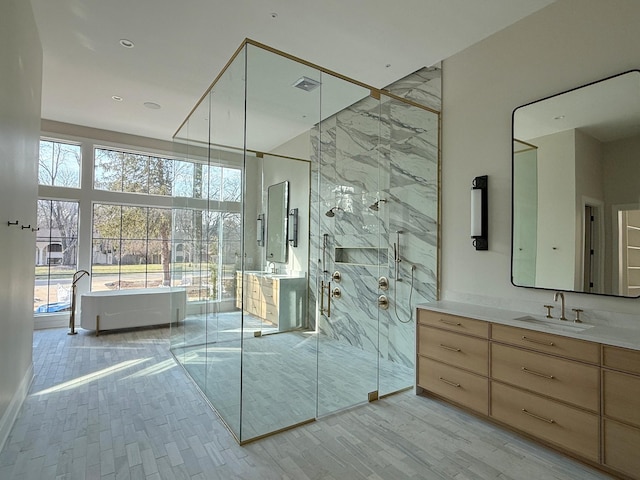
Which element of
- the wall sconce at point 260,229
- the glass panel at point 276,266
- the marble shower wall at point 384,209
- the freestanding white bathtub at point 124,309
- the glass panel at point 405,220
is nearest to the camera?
the glass panel at point 276,266

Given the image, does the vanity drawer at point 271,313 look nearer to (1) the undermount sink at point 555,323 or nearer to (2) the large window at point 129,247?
(1) the undermount sink at point 555,323

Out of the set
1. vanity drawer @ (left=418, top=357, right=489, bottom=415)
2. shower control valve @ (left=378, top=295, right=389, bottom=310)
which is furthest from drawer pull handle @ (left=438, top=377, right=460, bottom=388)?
shower control valve @ (left=378, top=295, right=389, bottom=310)

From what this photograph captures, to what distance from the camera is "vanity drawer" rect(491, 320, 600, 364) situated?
2.12 meters

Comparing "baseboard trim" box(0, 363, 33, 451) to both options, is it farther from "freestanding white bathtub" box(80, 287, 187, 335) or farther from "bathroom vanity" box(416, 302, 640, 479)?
"bathroom vanity" box(416, 302, 640, 479)

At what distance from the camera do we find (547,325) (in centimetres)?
254

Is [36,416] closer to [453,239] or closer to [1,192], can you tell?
[1,192]

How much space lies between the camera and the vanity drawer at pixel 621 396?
6.33 feet

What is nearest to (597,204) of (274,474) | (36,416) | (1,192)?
(274,474)

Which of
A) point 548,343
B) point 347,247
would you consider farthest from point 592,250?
point 347,247

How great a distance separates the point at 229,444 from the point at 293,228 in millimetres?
1704

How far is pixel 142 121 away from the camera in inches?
217

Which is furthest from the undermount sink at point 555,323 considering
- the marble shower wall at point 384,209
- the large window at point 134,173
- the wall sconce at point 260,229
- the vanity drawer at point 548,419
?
the large window at point 134,173

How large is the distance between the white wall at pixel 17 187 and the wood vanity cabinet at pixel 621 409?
3.70 m

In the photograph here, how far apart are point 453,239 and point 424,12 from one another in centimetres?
200
